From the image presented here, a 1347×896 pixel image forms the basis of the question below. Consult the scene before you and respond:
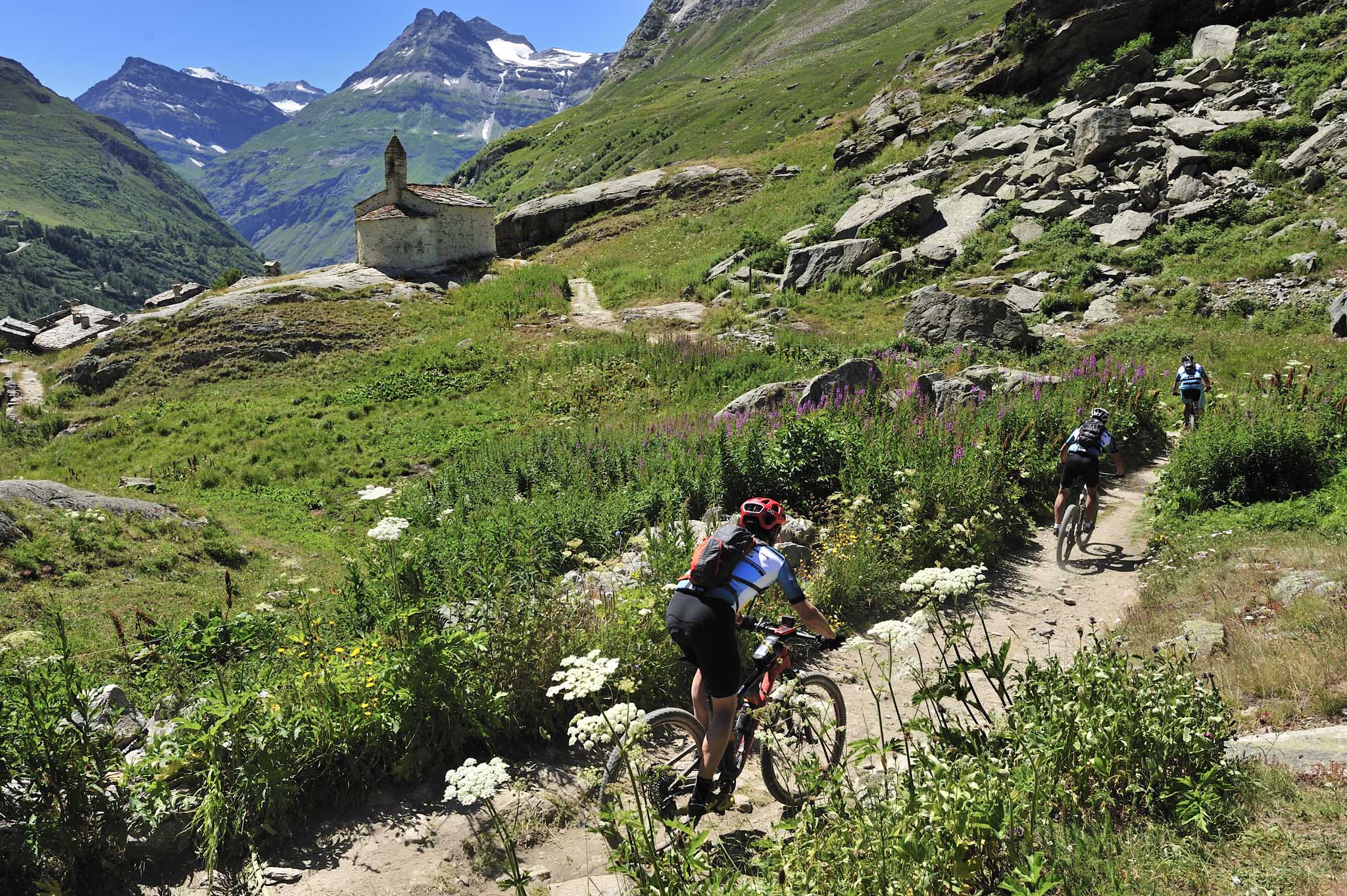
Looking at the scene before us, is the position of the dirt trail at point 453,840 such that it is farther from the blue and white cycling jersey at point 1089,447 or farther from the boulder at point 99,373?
the boulder at point 99,373

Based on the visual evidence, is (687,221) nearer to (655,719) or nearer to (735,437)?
(735,437)

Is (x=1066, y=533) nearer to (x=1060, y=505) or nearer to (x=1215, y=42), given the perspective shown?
(x=1060, y=505)

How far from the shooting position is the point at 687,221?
151ft

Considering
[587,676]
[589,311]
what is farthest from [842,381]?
[589,311]

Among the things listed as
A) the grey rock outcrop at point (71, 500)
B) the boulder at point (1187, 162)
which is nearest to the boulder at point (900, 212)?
the boulder at point (1187, 162)

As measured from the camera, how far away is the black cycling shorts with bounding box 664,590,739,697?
4.78m

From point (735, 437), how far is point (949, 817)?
8977mm

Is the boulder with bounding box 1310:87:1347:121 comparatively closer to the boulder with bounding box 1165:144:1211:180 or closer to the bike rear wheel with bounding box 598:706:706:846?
the boulder with bounding box 1165:144:1211:180

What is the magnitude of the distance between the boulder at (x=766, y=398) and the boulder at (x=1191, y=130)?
22.6 metres

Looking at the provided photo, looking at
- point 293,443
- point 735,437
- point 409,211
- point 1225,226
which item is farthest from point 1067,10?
point 293,443

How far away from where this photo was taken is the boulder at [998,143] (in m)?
33.2

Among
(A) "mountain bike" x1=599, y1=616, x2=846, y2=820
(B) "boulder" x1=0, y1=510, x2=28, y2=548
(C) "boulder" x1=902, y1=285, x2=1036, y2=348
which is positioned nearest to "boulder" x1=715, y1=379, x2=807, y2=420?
(C) "boulder" x1=902, y1=285, x2=1036, y2=348

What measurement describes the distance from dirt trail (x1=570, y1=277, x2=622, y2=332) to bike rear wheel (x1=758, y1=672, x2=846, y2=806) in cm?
2379

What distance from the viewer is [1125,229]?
24.9 m
